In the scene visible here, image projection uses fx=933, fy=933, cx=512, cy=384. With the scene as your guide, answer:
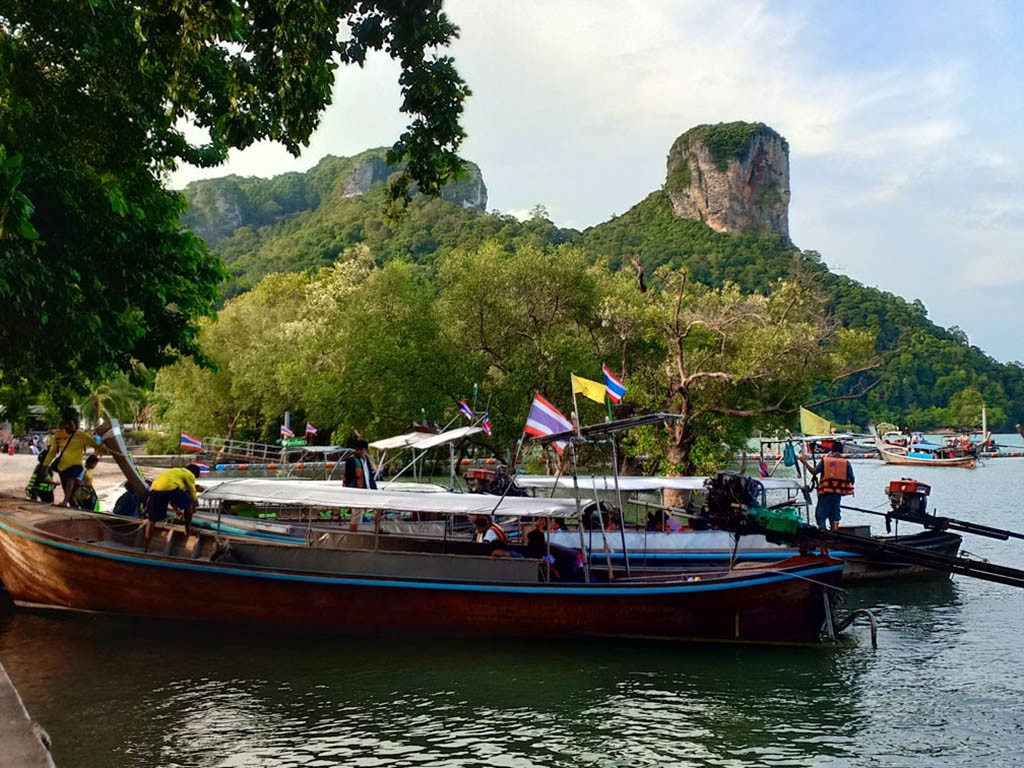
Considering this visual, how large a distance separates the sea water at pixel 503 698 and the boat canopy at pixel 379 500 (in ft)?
6.78

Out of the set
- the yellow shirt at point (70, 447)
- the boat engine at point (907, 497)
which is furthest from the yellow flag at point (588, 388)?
the yellow shirt at point (70, 447)

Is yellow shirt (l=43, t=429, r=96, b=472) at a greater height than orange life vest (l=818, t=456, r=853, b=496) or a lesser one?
greater

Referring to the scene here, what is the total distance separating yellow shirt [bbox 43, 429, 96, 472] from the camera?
1752cm

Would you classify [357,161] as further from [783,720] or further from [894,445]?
[783,720]

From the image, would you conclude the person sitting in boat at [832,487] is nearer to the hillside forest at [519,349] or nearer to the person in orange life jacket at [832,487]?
the person in orange life jacket at [832,487]

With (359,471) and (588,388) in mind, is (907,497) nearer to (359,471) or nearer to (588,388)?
(588,388)

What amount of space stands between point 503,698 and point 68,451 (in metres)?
10.6

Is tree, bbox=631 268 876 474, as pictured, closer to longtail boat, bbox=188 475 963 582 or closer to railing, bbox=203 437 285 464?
longtail boat, bbox=188 475 963 582

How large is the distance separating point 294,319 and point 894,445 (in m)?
62.6

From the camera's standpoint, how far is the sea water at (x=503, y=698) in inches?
399

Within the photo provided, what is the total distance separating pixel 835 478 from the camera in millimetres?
17156

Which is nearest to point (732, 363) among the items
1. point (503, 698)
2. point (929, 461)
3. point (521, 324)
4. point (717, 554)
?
point (521, 324)

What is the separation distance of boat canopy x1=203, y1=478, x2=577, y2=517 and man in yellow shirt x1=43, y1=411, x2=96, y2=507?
12.5ft

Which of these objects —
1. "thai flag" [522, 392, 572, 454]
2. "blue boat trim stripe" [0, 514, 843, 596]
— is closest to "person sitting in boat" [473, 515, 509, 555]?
"blue boat trim stripe" [0, 514, 843, 596]
